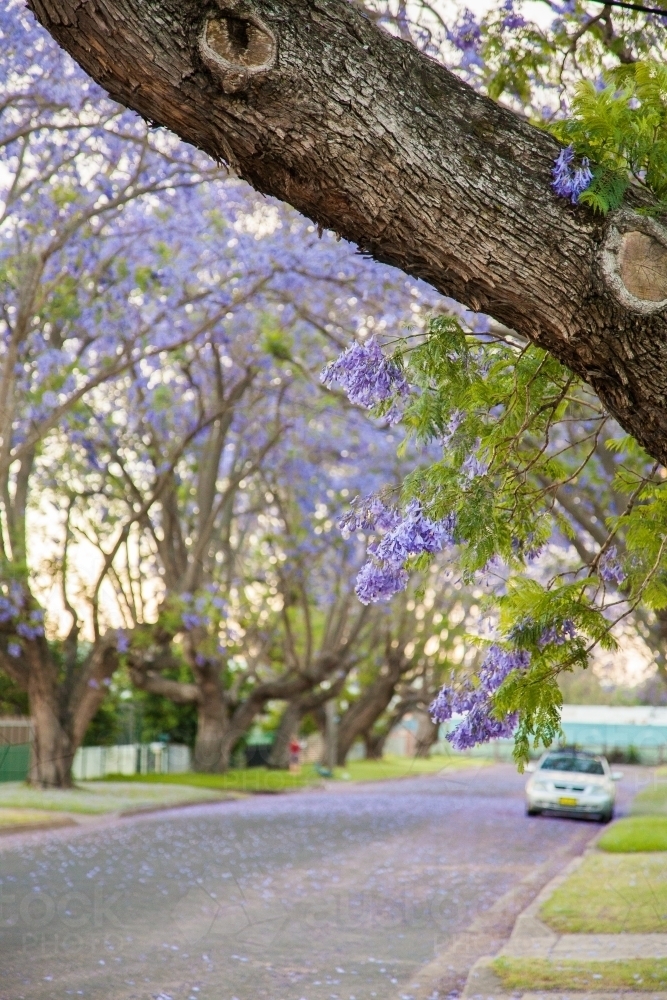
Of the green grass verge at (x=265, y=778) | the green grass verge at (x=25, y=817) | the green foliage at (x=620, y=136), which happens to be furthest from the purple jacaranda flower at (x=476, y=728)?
the green grass verge at (x=265, y=778)

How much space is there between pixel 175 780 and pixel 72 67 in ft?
53.9

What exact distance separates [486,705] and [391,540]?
3.31 ft

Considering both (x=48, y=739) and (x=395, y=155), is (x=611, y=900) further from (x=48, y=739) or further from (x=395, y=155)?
(x=48, y=739)

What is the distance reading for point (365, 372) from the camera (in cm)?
440

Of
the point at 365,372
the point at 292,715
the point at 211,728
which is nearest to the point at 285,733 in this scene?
the point at 292,715

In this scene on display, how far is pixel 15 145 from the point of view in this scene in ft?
41.9

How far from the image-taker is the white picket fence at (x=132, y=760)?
79.2 ft

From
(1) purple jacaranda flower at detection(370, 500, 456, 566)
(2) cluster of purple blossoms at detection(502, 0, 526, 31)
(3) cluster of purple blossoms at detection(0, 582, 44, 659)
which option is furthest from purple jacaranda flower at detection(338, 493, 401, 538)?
(3) cluster of purple blossoms at detection(0, 582, 44, 659)

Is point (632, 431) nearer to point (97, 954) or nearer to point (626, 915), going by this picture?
point (97, 954)

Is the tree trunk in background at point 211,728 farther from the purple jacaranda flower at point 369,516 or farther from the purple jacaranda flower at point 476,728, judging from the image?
the purple jacaranda flower at point 369,516

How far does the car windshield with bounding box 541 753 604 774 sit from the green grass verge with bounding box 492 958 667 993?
1361cm

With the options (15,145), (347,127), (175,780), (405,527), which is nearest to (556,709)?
(405,527)

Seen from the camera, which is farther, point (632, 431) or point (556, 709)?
point (556, 709)

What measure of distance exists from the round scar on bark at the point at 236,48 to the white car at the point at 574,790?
17.3 meters
